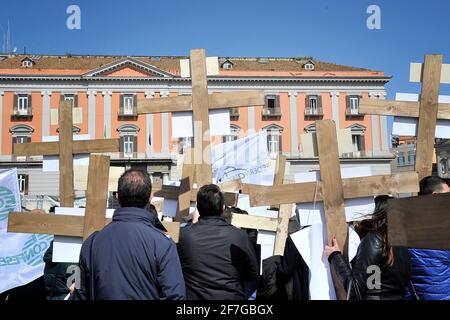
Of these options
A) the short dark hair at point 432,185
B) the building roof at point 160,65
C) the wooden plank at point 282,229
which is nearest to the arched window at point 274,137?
the building roof at point 160,65

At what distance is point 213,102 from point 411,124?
1744 mm

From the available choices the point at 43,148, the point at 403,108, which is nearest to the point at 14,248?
the point at 43,148

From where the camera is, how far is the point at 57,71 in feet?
123

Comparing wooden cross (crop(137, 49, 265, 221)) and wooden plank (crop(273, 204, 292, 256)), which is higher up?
wooden cross (crop(137, 49, 265, 221))

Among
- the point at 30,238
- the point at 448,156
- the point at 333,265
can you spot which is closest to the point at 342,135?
the point at 333,265

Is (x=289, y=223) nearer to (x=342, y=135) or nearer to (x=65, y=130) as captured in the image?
(x=342, y=135)

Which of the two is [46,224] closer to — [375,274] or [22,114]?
[375,274]

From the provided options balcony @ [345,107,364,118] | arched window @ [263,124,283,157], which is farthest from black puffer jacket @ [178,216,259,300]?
balcony @ [345,107,364,118]

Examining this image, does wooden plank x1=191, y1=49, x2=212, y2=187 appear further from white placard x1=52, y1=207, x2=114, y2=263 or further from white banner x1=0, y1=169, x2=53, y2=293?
white banner x1=0, y1=169, x2=53, y2=293

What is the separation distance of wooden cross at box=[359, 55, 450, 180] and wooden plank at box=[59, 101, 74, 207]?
8.03 feet

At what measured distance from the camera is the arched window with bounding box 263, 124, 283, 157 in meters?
38.5

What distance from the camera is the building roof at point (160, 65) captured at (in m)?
38.0

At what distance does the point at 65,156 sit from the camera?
4035 millimetres
